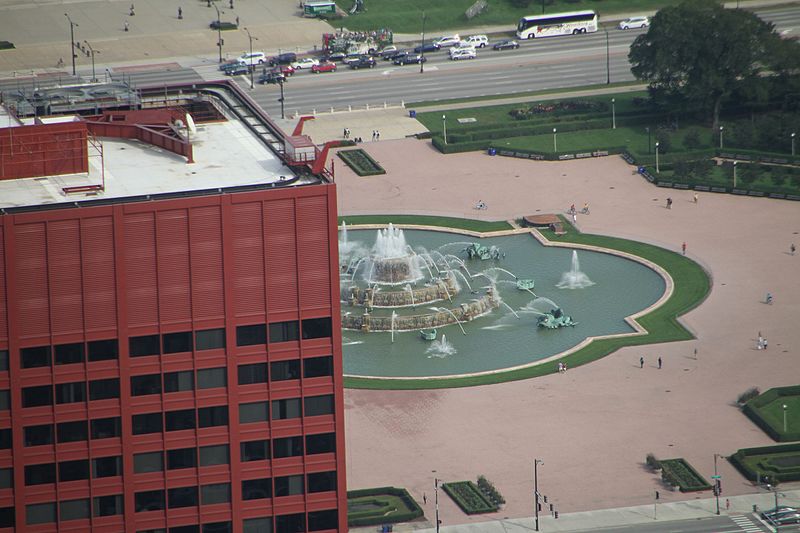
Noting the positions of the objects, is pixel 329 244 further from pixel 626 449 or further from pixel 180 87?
pixel 626 449

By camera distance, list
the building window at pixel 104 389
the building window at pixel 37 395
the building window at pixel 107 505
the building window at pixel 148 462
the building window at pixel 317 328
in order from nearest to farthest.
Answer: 1. the building window at pixel 37 395
2. the building window at pixel 104 389
3. the building window at pixel 107 505
4. the building window at pixel 148 462
5. the building window at pixel 317 328

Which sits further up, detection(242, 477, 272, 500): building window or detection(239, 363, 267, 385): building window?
detection(239, 363, 267, 385): building window

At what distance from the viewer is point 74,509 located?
76.5 metres

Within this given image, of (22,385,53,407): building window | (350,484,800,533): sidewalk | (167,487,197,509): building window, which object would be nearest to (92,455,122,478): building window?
(167,487,197,509): building window

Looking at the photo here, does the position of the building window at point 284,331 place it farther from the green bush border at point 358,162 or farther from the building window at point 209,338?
A: the green bush border at point 358,162

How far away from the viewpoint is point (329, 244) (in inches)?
3012

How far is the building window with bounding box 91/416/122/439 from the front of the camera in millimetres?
76125

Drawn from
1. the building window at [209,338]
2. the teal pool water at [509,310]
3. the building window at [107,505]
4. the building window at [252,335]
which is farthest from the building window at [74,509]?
the teal pool water at [509,310]

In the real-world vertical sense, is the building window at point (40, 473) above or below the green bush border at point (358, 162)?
below

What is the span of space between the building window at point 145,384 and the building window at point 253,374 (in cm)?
373

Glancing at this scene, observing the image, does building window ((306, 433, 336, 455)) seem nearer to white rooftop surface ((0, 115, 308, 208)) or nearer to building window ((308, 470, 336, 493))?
building window ((308, 470, 336, 493))

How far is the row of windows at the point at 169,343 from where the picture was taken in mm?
74812

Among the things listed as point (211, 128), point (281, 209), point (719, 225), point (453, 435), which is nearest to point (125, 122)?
point (211, 128)

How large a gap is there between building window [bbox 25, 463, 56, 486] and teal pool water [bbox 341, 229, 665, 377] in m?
62.2
